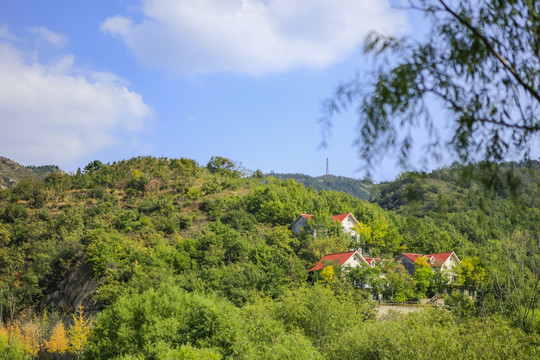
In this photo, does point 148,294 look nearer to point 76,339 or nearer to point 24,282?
point 76,339

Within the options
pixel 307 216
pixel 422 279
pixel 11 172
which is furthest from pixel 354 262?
pixel 11 172

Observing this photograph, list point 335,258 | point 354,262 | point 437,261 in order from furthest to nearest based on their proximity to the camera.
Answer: point 437,261
point 354,262
point 335,258

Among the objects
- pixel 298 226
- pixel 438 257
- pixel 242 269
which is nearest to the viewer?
pixel 242 269

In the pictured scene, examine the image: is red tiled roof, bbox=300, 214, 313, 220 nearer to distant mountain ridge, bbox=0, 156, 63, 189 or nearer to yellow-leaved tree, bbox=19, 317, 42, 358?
yellow-leaved tree, bbox=19, 317, 42, 358

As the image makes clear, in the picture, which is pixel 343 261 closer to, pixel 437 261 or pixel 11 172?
pixel 437 261

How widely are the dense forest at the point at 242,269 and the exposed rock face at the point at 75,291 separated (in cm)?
15

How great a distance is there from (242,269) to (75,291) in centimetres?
1755

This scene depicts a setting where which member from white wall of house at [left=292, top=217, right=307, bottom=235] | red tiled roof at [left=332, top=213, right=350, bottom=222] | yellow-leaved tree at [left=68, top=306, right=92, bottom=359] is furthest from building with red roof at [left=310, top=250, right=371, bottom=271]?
yellow-leaved tree at [left=68, top=306, right=92, bottom=359]

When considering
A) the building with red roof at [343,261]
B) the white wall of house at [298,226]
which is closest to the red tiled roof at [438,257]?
the building with red roof at [343,261]

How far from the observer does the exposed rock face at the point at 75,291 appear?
39750 mm

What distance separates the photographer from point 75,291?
139 ft

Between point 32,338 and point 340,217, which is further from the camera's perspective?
point 340,217

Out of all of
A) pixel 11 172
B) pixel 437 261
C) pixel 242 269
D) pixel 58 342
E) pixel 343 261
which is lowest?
pixel 58 342

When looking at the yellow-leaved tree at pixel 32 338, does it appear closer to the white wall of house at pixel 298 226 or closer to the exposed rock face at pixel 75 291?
the exposed rock face at pixel 75 291
